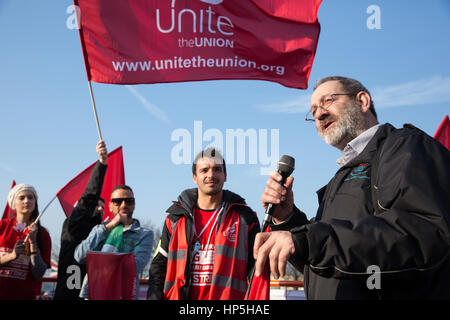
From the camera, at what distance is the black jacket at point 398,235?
5.02 ft

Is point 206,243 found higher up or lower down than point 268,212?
higher up

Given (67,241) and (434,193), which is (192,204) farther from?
(434,193)

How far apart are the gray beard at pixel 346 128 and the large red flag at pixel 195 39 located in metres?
2.39

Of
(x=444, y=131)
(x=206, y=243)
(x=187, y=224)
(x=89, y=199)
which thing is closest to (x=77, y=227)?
(x=89, y=199)

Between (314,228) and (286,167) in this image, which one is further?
(286,167)

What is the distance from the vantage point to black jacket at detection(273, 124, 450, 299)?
1529 mm

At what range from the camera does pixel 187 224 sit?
4152 mm

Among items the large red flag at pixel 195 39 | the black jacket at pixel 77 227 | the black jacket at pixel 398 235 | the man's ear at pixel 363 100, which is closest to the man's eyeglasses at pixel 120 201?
the black jacket at pixel 77 227

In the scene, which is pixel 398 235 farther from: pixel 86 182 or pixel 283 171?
pixel 86 182

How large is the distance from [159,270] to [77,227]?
163 cm

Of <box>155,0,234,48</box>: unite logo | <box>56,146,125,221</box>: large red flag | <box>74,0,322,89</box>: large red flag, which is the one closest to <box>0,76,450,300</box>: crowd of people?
<box>74,0,322,89</box>: large red flag

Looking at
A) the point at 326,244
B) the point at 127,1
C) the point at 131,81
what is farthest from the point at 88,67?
the point at 326,244

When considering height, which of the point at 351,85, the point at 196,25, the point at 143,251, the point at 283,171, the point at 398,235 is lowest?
the point at 398,235

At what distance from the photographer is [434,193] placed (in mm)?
1598
